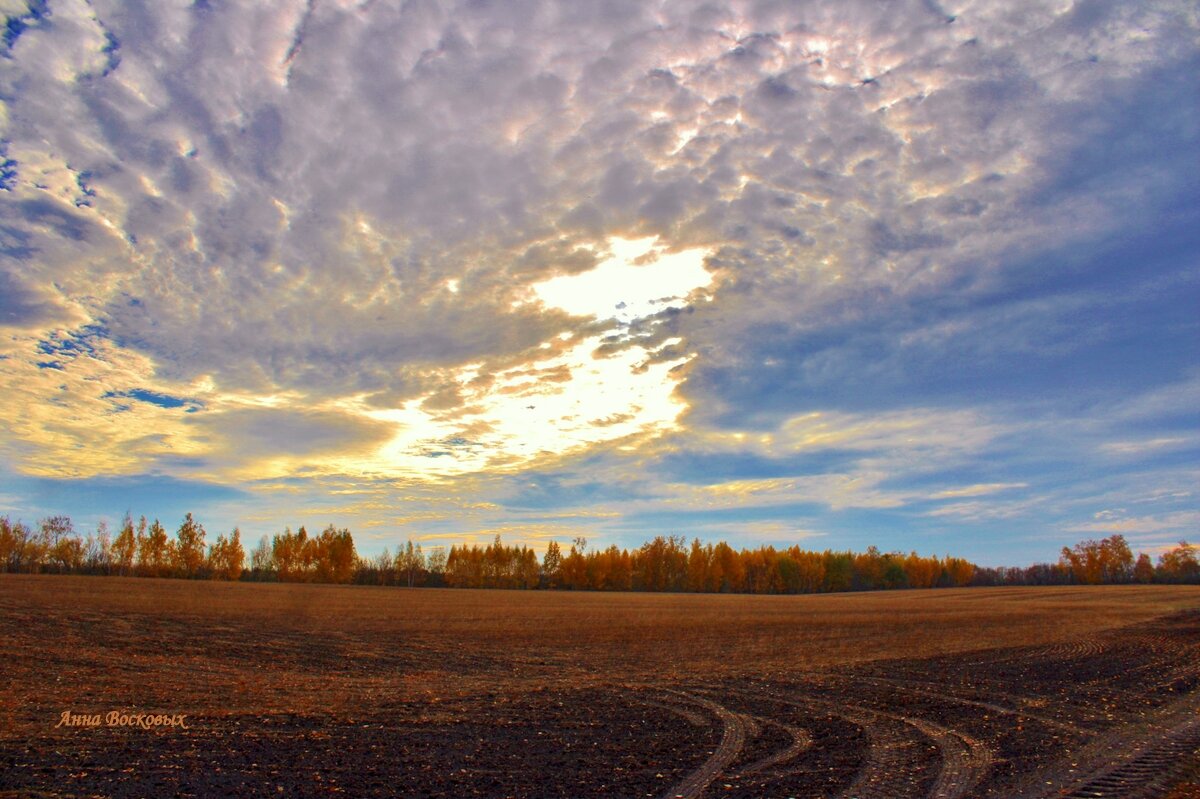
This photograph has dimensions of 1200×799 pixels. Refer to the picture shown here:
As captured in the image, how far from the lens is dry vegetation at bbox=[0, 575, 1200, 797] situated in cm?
1093

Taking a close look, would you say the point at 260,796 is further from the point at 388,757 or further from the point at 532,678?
the point at 532,678

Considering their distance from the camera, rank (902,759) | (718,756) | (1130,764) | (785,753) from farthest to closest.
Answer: (785,753) < (718,756) < (902,759) < (1130,764)

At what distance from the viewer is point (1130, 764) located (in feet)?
38.0

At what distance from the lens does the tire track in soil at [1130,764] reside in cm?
1008

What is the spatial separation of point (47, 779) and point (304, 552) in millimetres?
181540

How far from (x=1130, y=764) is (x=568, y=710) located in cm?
1132

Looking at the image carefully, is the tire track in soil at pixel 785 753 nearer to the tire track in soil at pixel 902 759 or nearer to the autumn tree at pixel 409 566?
the tire track in soil at pixel 902 759

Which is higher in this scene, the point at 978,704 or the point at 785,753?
the point at 785,753

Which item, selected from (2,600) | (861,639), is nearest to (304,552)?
(2,600)

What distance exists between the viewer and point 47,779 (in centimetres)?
1032

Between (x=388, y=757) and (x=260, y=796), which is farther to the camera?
(x=388, y=757)

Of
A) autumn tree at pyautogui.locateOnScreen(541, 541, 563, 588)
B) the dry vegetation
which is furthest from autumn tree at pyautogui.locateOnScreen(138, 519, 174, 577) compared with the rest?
the dry vegetation

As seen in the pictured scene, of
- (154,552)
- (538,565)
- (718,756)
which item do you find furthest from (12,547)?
(718,756)

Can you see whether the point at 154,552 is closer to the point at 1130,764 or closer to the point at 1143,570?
the point at 1130,764
